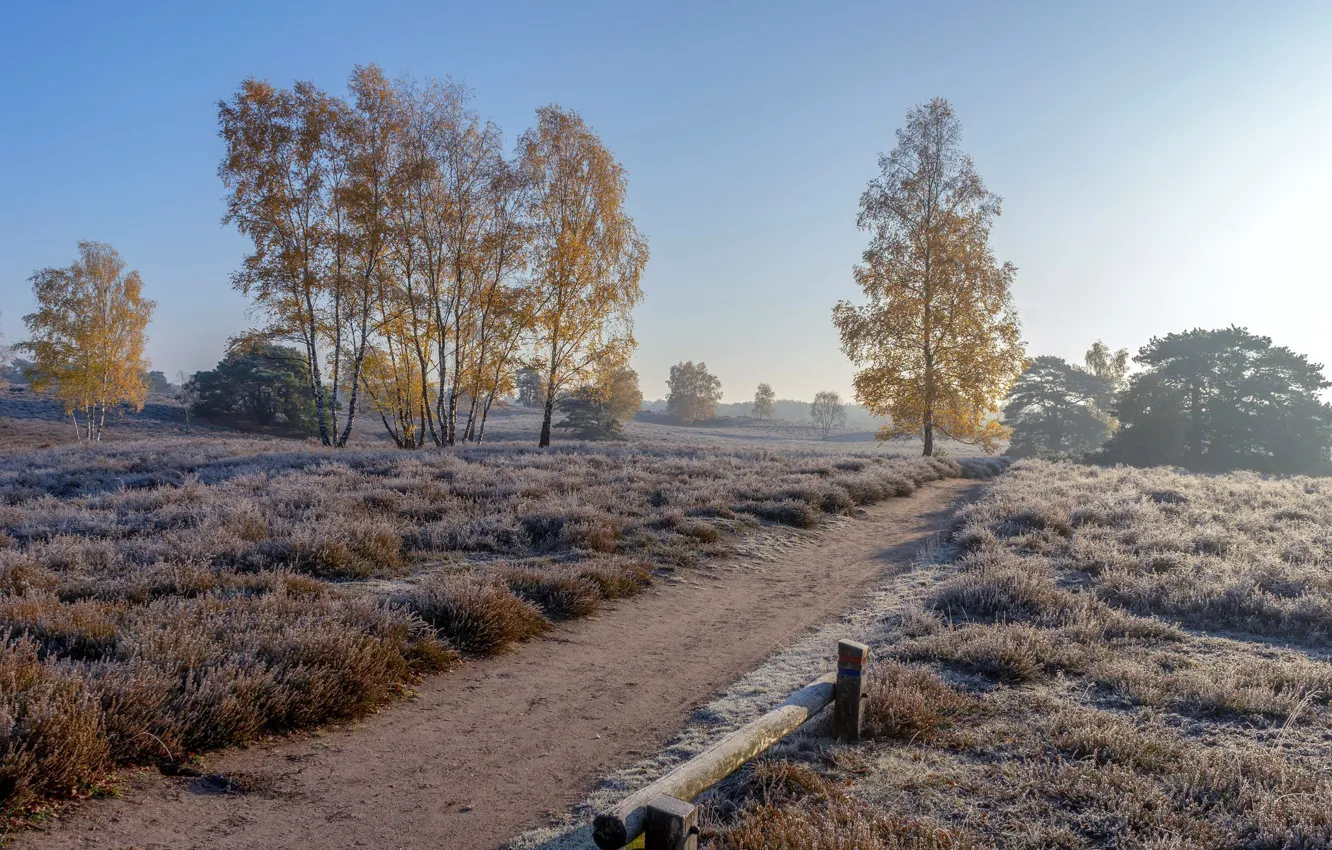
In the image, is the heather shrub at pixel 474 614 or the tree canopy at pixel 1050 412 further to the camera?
the tree canopy at pixel 1050 412

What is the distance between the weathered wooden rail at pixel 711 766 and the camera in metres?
3.00

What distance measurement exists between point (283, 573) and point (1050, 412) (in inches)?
2099

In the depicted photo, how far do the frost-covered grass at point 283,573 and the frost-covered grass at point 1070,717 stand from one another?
2741 mm

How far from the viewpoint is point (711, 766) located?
12.3 feet

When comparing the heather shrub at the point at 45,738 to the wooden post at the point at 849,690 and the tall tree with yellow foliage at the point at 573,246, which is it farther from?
the tall tree with yellow foliage at the point at 573,246

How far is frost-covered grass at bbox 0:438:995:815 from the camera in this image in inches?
183

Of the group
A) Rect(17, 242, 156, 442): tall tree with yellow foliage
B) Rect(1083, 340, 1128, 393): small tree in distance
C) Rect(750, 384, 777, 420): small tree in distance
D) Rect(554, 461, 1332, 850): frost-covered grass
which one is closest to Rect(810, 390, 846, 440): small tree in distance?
Rect(750, 384, 777, 420): small tree in distance

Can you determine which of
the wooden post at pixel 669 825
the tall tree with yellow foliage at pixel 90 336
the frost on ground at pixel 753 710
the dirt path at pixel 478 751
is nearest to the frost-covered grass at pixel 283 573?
the dirt path at pixel 478 751

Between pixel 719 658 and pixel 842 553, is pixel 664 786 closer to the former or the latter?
pixel 719 658

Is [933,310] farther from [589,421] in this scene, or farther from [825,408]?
[825,408]

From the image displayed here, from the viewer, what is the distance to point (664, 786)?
341 centimetres

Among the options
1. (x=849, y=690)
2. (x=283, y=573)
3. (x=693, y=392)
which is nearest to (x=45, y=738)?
(x=283, y=573)

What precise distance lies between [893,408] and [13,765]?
2990 cm

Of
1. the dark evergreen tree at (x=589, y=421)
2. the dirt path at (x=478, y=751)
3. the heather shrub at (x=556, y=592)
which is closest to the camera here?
the dirt path at (x=478, y=751)
